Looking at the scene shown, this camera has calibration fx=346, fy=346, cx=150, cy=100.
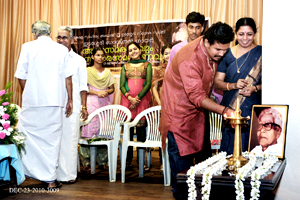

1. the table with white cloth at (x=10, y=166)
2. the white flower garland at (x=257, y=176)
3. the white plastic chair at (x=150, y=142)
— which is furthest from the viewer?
the white plastic chair at (x=150, y=142)

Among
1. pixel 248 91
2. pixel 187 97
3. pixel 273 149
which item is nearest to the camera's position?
pixel 273 149

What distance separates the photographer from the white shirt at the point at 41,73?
3.23 meters

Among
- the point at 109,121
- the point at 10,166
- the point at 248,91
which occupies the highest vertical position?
the point at 248,91

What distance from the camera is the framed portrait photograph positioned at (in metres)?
1.79

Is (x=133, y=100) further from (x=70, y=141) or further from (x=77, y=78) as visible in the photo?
(x=70, y=141)

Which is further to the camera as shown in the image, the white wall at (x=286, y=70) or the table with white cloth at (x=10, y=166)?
the table with white cloth at (x=10, y=166)

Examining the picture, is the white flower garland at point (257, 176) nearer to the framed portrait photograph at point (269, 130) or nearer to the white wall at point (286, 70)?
the framed portrait photograph at point (269, 130)

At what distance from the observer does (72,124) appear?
3570 mm

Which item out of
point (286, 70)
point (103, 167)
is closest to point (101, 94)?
point (103, 167)

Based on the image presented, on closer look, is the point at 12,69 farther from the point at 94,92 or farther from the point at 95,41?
the point at 94,92

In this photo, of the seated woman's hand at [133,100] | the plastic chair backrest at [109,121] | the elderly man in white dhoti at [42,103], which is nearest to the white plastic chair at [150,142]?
the plastic chair backrest at [109,121]

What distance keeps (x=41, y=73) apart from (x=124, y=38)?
3.50m

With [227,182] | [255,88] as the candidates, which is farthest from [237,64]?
[227,182]

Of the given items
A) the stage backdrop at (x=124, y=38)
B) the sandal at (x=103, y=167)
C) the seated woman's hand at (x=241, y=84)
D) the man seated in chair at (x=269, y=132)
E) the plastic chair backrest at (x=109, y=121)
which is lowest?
the sandal at (x=103, y=167)
